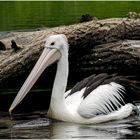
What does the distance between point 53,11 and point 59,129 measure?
19554 millimetres

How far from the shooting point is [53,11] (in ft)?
94.6

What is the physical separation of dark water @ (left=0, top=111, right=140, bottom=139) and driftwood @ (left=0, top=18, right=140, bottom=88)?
4.53 feet

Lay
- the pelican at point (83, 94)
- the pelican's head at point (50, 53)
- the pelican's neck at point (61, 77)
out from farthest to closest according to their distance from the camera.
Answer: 1. the pelican's neck at point (61, 77)
2. the pelican's head at point (50, 53)
3. the pelican at point (83, 94)

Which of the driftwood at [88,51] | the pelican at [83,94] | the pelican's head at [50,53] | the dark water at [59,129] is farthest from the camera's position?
the driftwood at [88,51]

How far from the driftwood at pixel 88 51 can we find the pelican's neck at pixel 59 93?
1.45 meters

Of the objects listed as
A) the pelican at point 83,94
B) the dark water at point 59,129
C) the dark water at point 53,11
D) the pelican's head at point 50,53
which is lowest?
the dark water at point 59,129

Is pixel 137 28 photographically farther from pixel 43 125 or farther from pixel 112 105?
pixel 43 125

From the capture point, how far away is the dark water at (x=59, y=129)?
9.01m

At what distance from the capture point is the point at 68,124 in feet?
32.6

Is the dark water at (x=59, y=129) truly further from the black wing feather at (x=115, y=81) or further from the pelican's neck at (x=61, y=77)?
the pelican's neck at (x=61, y=77)

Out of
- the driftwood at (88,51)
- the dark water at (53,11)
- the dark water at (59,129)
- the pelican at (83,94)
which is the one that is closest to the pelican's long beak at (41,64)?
the pelican at (83,94)

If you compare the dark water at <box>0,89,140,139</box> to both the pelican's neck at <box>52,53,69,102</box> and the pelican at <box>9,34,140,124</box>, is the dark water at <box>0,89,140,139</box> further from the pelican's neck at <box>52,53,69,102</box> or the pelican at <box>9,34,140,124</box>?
the pelican's neck at <box>52,53,69,102</box>

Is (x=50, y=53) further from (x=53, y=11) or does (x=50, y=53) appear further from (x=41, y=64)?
(x=53, y=11)

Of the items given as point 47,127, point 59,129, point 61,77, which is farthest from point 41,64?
point 59,129
